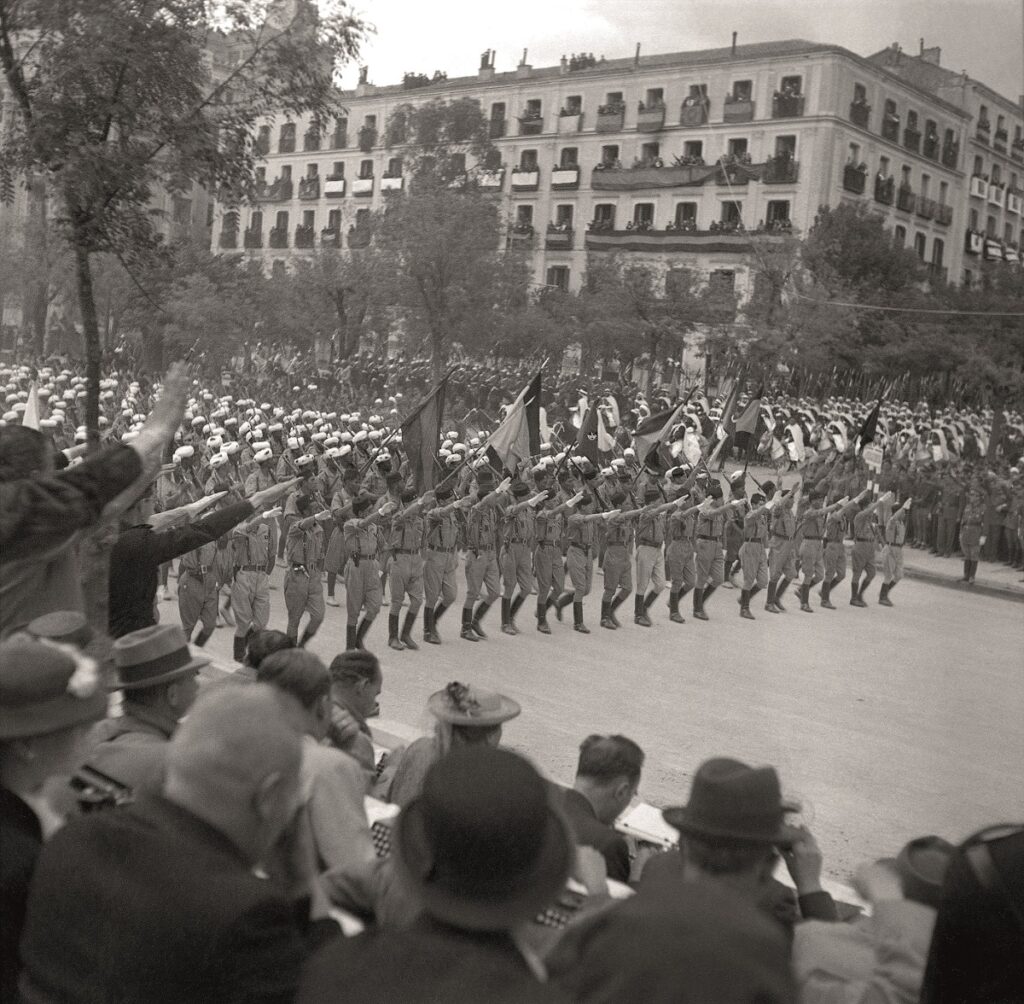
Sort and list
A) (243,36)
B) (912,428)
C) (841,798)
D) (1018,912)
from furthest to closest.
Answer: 1. (912,428)
2. (243,36)
3. (841,798)
4. (1018,912)

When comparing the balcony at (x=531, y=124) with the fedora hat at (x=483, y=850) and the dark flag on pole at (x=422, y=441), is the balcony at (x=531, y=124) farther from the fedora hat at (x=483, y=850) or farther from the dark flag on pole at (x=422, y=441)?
the fedora hat at (x=483, y=850)

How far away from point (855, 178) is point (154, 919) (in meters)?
20.1

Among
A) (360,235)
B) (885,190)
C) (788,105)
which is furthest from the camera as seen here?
(360,235)

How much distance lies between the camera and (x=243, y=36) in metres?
10.3

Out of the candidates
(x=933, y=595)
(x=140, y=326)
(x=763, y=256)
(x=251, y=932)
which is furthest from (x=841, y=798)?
(x=763, y=256)

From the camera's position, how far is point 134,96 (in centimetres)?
948

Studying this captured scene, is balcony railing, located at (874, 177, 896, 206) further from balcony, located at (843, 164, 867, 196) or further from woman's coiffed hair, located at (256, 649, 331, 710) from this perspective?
woman's coiffed hair, located at (256, 649, 331, 710)

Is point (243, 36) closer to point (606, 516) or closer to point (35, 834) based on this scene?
point (606, 516)

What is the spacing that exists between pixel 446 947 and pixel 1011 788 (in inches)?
313

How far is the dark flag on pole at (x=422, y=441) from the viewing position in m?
13.1

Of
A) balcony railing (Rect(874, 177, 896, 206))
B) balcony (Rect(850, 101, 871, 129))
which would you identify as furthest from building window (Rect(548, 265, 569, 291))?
balcony (Rect(850, 101, 871, 129))

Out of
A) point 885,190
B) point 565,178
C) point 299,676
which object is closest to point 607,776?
point 299,676

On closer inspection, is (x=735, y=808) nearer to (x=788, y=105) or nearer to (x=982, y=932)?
(x=982, y=932)

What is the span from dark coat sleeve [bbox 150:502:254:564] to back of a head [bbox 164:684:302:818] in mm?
3249
